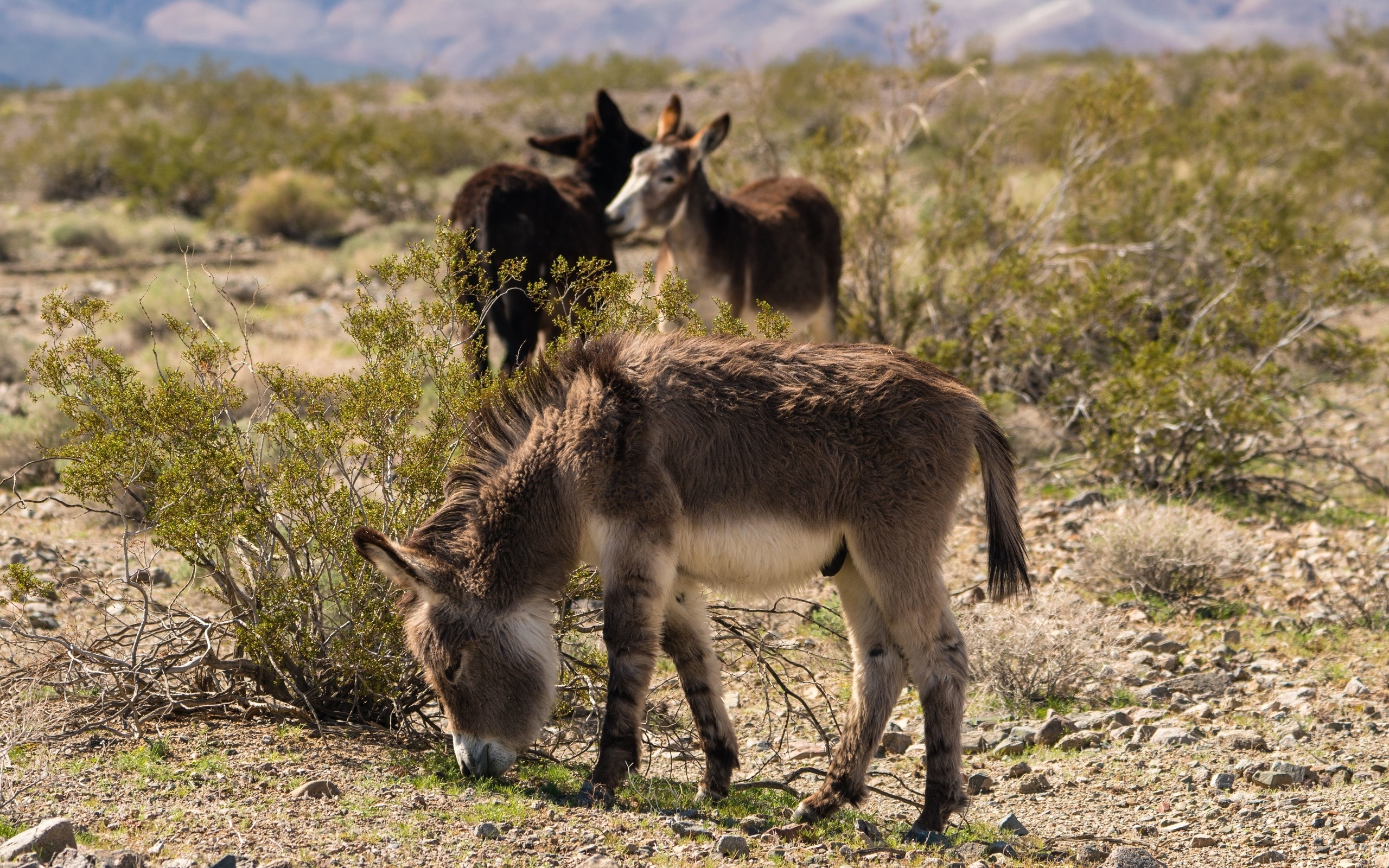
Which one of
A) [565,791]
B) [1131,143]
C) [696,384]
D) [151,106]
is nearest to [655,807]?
[565,791]

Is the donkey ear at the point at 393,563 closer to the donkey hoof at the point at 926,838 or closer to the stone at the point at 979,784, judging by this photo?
the donkey hoof at the point at 926,838

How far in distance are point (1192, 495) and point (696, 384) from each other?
5.73 metres

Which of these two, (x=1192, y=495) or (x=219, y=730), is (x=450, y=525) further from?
(x=1192, y=495)

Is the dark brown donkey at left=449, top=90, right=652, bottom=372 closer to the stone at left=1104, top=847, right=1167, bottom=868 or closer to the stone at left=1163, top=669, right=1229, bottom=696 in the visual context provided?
the stone at left=1163, top=669, right=1229, bottom=696

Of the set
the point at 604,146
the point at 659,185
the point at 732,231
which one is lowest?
the point at 732,231

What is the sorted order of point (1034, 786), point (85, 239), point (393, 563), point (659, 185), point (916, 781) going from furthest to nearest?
point (85, 239) < point (659, 185) < point (916, 781) < point (1034, 786) < point (393, 563)

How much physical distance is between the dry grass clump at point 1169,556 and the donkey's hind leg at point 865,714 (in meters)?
3.30

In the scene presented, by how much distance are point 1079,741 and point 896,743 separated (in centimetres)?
89

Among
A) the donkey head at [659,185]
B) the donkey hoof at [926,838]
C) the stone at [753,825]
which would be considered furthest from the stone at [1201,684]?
the donkey head at [659,185]

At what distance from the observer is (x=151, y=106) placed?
4103 centimetres

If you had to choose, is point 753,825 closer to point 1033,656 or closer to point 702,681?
point 702,681

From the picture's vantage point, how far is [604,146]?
10.8 m

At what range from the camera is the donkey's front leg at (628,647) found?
Answer: 13.8ft

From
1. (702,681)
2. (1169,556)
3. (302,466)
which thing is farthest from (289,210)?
(702,681)
